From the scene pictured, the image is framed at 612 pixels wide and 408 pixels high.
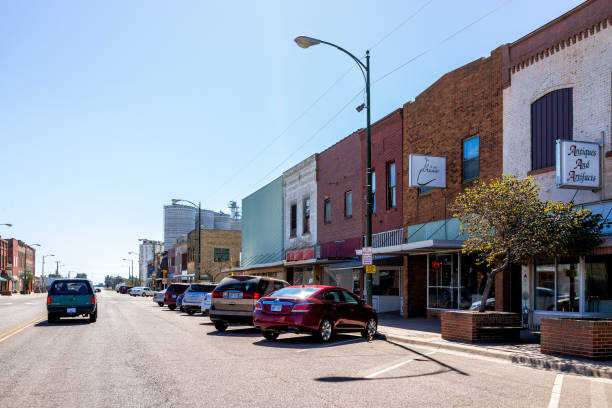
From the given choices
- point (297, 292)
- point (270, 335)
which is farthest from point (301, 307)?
point (270, 335)

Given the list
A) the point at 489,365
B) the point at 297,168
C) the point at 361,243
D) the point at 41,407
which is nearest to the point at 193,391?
the point at 41,407

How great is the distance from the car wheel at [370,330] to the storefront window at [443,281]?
6.61 metres

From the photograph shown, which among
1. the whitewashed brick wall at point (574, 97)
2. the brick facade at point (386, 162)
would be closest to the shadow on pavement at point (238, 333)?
the whitewashed brick wall at point (574, 97)

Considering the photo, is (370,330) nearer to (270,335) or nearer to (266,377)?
(270,335)

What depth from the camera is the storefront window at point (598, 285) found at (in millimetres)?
15273

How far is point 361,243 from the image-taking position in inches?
1121

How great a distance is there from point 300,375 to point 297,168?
29761 millimetres

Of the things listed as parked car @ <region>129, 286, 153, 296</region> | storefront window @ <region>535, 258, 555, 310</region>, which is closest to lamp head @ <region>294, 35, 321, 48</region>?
storefront window @ <region>535, 258, 555, 310</region>

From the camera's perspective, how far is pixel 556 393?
8.16 meters

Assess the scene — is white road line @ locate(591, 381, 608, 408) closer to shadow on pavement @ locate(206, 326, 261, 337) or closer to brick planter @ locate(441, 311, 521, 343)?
brick planter @ locate(441, 311, 521, 343)

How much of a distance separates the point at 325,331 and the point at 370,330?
7.01 feet

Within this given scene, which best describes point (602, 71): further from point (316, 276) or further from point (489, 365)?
point (316, 276)

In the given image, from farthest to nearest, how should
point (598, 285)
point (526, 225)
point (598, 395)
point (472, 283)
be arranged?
point (472, 283) < point (598, 285) < point (526, 225) < point (598, 395)

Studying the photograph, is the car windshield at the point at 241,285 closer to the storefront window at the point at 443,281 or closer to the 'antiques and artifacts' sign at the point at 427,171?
the 'antiques and artifacts' sign at the point at 427,171
